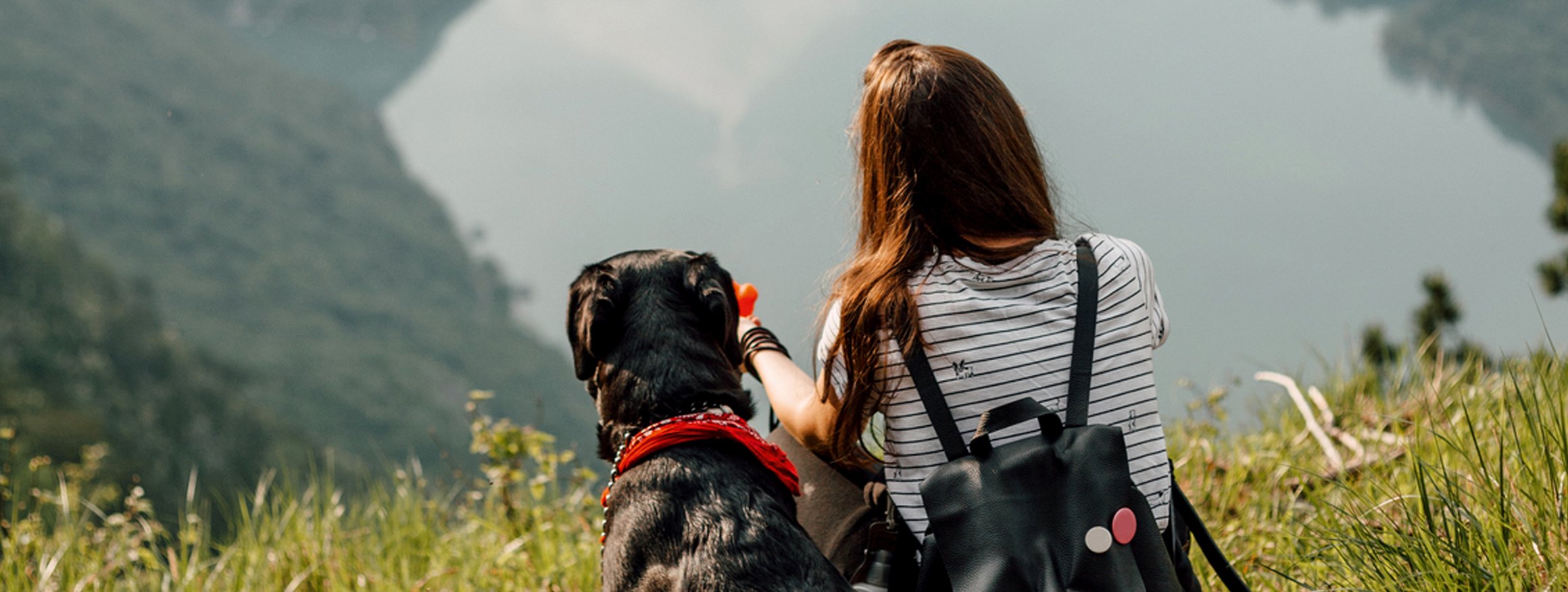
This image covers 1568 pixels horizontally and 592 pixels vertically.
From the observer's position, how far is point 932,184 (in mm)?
2002

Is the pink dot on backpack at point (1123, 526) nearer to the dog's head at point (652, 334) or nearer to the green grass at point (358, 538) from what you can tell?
the dog's head at point (652, 334)

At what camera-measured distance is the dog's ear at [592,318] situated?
239cm

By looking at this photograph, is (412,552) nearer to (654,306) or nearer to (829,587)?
(654,306)

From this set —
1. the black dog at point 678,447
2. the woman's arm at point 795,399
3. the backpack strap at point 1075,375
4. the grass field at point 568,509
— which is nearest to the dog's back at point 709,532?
the black dog at point 678,447

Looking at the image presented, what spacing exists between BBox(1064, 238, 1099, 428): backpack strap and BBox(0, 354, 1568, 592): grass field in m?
0.76

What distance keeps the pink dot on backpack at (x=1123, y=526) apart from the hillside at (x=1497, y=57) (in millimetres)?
72952

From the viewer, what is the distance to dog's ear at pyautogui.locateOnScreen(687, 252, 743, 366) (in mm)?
2398

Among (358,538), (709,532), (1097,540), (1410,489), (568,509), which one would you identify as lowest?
(1410,489)

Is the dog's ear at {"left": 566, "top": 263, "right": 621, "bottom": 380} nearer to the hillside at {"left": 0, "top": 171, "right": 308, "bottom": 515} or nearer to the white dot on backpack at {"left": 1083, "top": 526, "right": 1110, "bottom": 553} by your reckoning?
the white dot on backpack at {"left": 1083, "top": 526, "right": 1110, "bottom": 553}

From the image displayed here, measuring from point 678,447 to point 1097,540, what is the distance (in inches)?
34.7

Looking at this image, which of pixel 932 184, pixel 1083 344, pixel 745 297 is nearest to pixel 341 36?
pixel 745 297

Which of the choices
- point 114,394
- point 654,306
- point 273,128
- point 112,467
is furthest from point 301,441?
point 654,306

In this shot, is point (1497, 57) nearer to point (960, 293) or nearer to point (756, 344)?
point (756, 344)

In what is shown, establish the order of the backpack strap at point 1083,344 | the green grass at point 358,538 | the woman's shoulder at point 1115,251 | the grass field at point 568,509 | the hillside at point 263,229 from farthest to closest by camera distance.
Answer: the hillside at point 263,229, the green grass at point 358,538, the grass field at point 568,509, the woman's shoulder at point 1115,251, the backpack strap at point 1083,344
